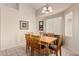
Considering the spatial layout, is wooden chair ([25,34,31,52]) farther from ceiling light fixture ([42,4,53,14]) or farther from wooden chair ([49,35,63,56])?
ceiling light fixture ([42,4,53,14])

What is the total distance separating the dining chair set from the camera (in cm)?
209

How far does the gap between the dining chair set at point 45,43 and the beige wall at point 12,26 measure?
13 cm

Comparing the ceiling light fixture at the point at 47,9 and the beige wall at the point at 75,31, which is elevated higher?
the ceiling light fixture at the point at 47,9

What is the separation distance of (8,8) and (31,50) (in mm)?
938

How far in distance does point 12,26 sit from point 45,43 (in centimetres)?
73

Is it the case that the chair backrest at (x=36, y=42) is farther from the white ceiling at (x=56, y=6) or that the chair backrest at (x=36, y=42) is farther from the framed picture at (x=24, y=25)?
the white ceiling at (x=56, y=6)

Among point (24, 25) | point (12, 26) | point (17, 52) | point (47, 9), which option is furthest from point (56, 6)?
point (17, 52)

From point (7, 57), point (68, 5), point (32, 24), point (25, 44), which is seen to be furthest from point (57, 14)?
point (7, 57)

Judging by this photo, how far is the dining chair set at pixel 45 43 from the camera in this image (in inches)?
82.1

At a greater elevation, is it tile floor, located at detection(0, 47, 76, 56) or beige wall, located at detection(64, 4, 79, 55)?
beige wall, located at detection(64, 4, 79, 55)

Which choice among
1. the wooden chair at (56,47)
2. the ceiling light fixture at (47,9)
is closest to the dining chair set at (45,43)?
the wooden chair at (56,47)

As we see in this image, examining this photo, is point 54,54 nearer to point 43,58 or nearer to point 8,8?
point 43,58

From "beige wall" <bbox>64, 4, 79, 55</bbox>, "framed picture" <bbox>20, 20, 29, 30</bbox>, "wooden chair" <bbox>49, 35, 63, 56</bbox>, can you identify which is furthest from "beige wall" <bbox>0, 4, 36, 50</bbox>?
"beige wall" <bbox>64, 4, 79, 55</bbox>

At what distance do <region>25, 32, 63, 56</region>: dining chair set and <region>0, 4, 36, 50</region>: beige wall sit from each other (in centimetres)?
13
